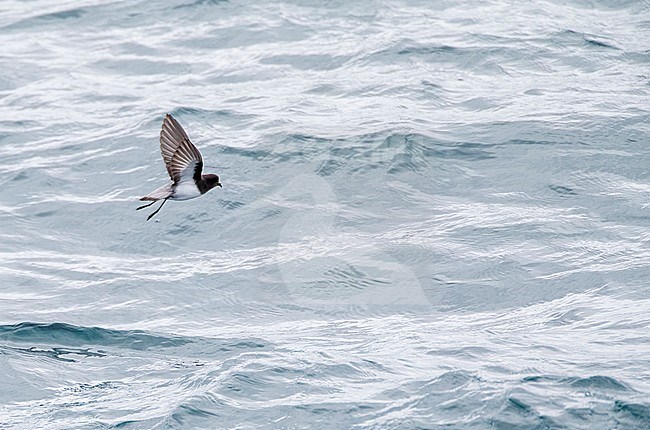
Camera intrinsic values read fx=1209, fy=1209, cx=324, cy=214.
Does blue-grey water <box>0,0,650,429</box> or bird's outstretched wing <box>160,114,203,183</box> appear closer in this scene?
blue-grey water <box>0,0,650,429</box>

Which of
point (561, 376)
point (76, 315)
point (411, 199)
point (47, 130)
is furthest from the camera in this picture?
point (47, 130)

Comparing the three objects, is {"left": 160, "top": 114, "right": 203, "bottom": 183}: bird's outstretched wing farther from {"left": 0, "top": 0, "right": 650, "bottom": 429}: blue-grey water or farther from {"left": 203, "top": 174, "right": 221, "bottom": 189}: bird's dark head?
{"left": 0, "top": 0, "right": 650, "bottom": 429}: blue-grey water

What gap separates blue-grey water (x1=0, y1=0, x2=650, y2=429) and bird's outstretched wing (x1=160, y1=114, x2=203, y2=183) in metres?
1.49

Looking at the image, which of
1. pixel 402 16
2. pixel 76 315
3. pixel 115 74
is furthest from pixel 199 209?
pixel 402 16

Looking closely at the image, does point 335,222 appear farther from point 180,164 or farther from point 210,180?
point 180,164

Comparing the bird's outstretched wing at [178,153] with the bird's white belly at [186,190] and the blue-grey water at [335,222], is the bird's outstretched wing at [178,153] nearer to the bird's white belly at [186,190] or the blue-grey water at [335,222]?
the bird's white belly at [186,190]

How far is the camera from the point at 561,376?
8758mm

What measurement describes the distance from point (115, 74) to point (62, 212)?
4620 millimetres

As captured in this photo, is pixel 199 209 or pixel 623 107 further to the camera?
pixel 623 107

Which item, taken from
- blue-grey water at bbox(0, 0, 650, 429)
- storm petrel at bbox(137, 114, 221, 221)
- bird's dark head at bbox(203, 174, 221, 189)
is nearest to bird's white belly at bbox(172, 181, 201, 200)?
storm petrel at bbox(137, 114, 221, 221)

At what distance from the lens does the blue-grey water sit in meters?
8.98

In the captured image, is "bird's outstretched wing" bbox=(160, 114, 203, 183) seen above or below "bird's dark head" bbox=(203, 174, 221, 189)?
above

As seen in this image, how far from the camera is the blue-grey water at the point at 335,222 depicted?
898 cm

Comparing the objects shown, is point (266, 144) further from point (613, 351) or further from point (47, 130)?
point (613, 351)
